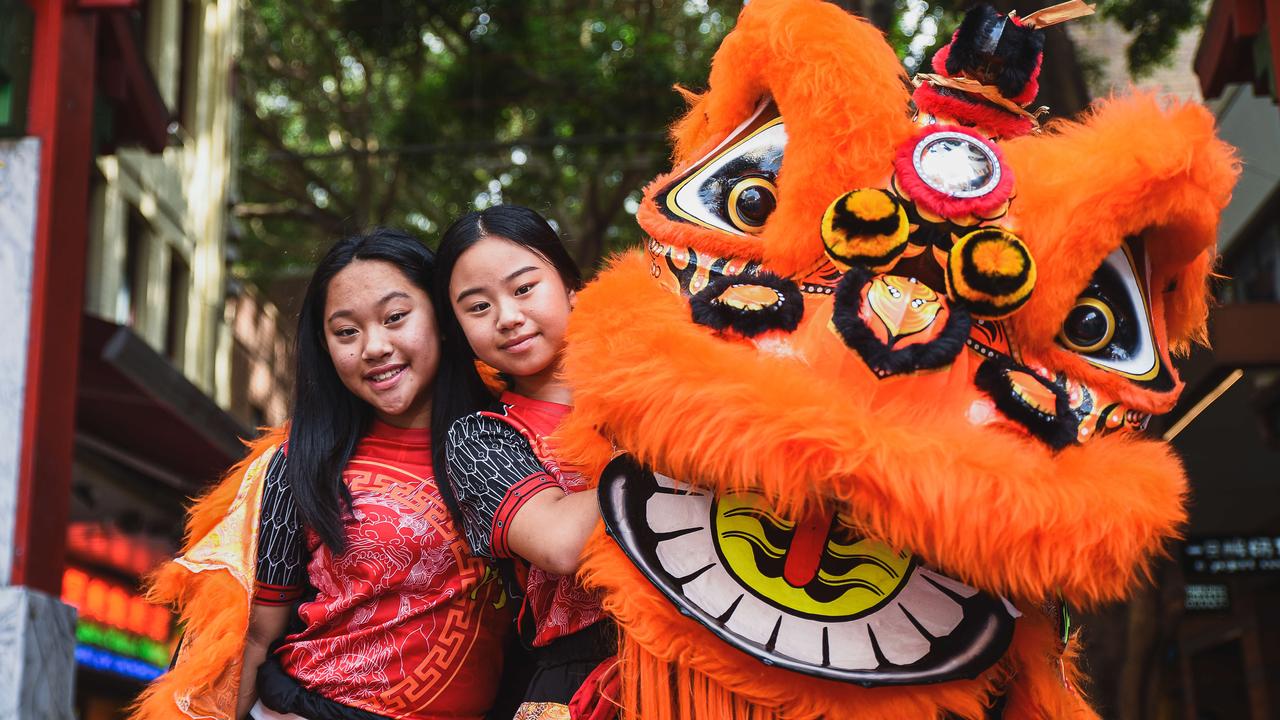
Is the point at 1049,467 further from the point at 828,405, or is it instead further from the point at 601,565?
the point at 601,565

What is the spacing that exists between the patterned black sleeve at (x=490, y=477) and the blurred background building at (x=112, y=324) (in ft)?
11.4

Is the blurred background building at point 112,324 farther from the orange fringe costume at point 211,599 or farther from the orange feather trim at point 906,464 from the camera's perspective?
the orange feather trim at point 906,464

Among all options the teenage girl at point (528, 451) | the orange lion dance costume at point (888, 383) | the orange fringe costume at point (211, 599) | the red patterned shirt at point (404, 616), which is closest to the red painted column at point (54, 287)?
the orange fringe costume at point (211, 599)

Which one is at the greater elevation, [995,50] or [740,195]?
[995,50]

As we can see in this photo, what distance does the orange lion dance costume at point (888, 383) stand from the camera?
1775mm

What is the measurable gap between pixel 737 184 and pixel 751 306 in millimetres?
267

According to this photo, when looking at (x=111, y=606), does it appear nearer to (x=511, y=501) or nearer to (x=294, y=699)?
(x=294, y=699)

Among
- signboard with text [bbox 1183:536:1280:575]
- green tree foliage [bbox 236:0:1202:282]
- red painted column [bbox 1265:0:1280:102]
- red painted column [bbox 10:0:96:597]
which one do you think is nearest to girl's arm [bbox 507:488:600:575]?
red painted column [bbox 1265:0:1280:102]

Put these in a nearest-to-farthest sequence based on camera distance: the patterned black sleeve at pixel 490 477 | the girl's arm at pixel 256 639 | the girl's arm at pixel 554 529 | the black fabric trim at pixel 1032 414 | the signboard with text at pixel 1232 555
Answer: the black fabric trim at pixel 1032 414
the girl's arm at pixel 554 529
the patterned black sleeve at pixel 490 477
the girl's arm at pixel 256 639
the signboard with text at pixel 1232 555

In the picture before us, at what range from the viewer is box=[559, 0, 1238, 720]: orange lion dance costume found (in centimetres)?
178

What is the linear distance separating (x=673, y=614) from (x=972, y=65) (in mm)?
1007

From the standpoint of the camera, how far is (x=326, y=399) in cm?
273

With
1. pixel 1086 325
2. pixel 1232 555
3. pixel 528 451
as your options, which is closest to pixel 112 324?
pixel 528 451

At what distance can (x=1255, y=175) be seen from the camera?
27.9 feet
